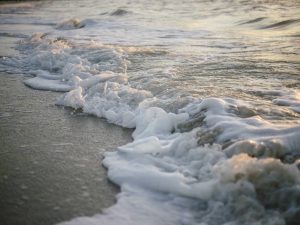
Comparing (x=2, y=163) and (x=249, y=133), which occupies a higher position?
(x=249, y=133)

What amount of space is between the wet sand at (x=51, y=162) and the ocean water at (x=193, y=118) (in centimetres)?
14

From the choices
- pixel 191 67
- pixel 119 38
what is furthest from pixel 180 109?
pixel 119 38

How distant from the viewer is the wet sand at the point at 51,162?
2.54m

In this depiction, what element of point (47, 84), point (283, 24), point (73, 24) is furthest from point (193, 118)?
point (73, 24)

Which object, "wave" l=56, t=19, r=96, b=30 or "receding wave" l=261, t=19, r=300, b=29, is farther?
"wave" l=56, t=19, r=96, b=30

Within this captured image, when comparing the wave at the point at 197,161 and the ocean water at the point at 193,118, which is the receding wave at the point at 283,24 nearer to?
the ocean water at the point at 193,118

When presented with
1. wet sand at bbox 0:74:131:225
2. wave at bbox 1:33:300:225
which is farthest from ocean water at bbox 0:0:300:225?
wet sand at bbox 0:74:131:225

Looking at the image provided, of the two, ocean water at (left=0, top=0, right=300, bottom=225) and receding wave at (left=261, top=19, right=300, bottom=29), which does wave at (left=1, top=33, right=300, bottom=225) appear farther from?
receding wave at (left=261, top=19, right=300, bottom=29)

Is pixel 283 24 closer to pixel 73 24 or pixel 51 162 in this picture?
pixel 73 24

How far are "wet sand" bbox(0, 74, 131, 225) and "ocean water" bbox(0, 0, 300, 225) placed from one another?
141 millimetres

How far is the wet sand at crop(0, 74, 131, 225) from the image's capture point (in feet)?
8.35

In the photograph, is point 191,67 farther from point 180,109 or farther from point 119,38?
point 119,38

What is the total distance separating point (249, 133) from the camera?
129 inches

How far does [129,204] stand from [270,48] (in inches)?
245
